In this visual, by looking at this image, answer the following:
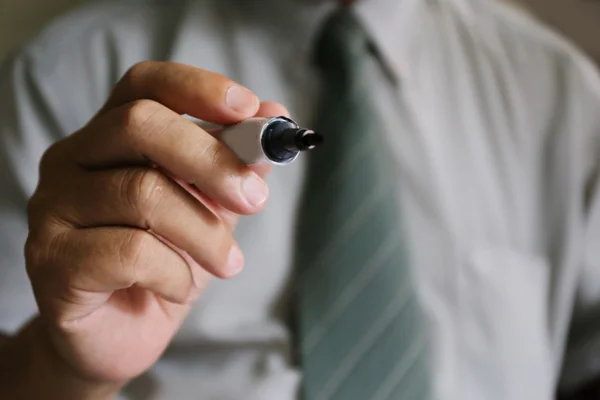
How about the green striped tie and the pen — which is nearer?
the pen

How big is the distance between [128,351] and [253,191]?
0.62 ft

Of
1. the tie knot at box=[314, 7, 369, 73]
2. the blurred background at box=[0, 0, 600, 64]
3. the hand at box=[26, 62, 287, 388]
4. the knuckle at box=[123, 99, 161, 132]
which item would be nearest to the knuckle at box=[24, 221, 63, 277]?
the hand at box=[26, 62, 287, 388]

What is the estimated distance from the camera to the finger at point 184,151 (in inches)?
15.4

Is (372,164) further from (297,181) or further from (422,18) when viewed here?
(422,18)

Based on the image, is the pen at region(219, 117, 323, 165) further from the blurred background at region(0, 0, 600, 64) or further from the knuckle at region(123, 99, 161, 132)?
the blurred background at region(0, 0, 600, 64)

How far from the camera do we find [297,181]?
720 mm

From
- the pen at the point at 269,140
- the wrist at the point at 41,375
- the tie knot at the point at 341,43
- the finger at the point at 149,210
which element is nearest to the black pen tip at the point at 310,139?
the pen at the point at 269,140

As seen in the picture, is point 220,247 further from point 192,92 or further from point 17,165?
point 17,165

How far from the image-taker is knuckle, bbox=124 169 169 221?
0.40 meters

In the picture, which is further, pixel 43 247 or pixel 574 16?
pixel 574 16

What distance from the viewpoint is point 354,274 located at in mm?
653

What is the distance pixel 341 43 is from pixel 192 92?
361 millimetres

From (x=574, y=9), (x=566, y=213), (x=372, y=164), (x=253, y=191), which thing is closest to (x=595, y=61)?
(x=574, y=9)

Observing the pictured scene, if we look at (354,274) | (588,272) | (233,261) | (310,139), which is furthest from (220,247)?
(588,272)
